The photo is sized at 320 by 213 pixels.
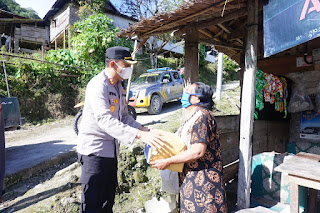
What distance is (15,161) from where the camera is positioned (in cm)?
465

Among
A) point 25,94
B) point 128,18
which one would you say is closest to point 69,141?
point 25,94

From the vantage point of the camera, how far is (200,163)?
1840 mm

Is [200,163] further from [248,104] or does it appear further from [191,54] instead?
[191,54]

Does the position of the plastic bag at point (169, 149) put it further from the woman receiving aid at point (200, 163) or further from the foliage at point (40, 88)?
the foliage at point (40, 88)

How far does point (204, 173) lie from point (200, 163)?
0.31ft

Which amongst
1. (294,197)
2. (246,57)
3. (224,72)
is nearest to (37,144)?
(246,57)

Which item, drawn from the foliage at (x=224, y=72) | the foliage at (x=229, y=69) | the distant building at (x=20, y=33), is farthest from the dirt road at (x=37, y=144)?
the foliage at (x=229, y=69)

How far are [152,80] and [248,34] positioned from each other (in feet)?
21.6

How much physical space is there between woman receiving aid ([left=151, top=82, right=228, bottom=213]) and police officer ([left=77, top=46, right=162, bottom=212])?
30 centimetres

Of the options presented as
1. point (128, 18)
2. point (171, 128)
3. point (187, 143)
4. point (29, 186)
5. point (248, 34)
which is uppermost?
point (128, 18)

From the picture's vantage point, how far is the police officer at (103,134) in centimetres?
175

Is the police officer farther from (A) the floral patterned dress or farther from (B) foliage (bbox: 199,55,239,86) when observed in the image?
(B) foliage (bbox: 199,55,239,86)

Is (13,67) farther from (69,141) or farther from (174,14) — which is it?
(174,14)

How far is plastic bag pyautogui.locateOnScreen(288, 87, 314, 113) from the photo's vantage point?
13.3 ft
